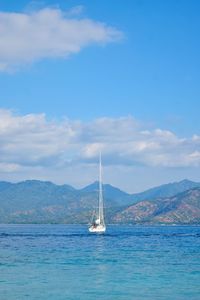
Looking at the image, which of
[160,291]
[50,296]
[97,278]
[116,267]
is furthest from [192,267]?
[50,296]

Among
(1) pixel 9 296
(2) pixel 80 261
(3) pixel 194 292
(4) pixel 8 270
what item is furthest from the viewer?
(2) pixel 80 261

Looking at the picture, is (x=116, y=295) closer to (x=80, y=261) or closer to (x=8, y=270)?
(x=8, y=270)

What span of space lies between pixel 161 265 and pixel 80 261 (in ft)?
39.3

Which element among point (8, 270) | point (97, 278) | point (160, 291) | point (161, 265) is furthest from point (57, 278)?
point (161, 265)

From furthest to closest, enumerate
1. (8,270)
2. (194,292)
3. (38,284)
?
(8,270) < (38,284) < (194,292)

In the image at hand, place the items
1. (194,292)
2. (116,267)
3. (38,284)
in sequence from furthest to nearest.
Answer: (116,267), (38,284), (194,292)

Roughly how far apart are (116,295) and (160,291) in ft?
14.1

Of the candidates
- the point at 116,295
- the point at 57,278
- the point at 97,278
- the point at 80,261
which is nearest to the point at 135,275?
the point at 97,278

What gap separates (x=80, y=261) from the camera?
7138cm

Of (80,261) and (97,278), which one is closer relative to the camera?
(97,278)

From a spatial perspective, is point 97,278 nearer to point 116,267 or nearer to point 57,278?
point 57,278

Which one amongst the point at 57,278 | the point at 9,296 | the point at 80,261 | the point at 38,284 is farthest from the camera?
the point at 80,261

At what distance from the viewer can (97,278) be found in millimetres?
53094

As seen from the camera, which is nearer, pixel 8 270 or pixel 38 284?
pixel 38 284
